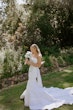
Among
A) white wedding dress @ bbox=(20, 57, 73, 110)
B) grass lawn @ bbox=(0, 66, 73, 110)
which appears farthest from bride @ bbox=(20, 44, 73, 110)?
grass lawn @ bbox=(0, 66, 73, 110)

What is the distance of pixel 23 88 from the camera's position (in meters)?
8.79

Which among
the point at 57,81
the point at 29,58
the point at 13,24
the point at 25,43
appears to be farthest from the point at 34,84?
the point at 13,24

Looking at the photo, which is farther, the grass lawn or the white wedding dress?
the grass lawn

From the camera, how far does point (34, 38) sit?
52.4ft

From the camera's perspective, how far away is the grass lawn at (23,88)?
692 cm

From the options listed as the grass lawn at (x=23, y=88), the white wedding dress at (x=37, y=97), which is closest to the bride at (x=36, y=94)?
the white wedding dress at (x=37, y=97)

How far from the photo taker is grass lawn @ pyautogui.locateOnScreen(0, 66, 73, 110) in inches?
272

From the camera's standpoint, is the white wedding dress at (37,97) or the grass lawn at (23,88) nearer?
the white wedding dress at (37,97)

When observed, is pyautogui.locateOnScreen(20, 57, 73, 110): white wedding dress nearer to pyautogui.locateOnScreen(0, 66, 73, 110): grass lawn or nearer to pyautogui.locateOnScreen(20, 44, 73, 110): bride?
pyautogui.locateOnScreen(20, 44, 73, 110): bride

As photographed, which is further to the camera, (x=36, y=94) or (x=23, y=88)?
(x=23, y=88)

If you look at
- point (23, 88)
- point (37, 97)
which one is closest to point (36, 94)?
point (37, 97)

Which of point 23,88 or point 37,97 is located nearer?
point 37,97

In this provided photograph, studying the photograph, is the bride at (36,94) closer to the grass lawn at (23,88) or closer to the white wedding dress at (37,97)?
the white wedding dress at (37,97)

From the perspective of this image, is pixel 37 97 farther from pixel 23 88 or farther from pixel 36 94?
pixel 23 88
